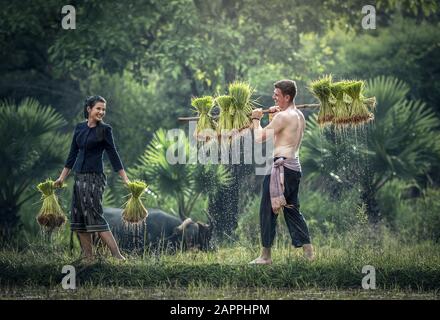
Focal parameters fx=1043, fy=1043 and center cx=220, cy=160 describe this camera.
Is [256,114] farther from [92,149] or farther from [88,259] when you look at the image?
[88,259]

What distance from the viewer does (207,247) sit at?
42.8ft

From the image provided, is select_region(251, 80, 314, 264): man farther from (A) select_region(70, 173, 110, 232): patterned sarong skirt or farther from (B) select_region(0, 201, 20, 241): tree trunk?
(B) select_region(0, 201, 20, 241): tree trunk

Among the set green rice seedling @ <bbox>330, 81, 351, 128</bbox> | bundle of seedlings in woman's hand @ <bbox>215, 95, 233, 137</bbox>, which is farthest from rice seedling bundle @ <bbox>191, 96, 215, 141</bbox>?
green rice seedling @ <bbox>330, 81, 351, 128</bbox>

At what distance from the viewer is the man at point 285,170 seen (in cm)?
1045

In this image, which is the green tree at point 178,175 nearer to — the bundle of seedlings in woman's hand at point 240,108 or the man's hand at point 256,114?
the bundle of seedlings in woman's hand at point 240,108

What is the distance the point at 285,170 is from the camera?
10555 millimetres

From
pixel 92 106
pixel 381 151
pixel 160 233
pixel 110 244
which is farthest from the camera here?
pixel 381 151

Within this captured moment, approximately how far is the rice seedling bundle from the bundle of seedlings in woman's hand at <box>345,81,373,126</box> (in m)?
1.47

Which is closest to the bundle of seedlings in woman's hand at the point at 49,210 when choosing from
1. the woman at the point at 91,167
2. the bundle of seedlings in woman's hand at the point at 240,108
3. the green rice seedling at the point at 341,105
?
the woman at the point at 91,167

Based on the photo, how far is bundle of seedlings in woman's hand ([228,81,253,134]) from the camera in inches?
431

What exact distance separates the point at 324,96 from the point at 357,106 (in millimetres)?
367

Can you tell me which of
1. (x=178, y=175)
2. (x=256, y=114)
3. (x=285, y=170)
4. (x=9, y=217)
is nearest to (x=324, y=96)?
(x=256, y=114)

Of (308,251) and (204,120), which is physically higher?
(204,120)
